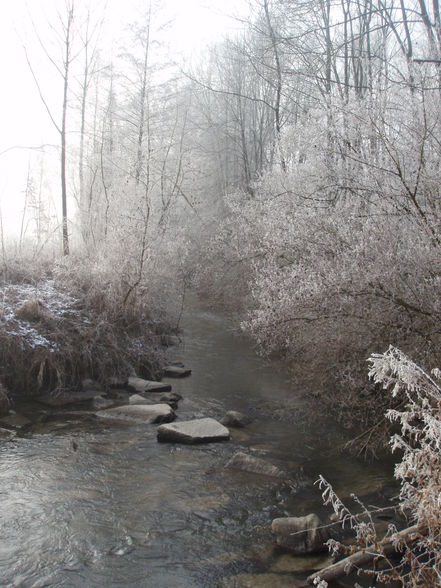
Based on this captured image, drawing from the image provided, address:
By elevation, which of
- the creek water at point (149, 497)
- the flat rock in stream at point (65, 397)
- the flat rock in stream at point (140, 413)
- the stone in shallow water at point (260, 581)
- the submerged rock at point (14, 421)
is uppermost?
the flat rock in stream at point (65, 397)

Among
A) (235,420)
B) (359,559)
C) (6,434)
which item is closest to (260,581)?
(359,559)

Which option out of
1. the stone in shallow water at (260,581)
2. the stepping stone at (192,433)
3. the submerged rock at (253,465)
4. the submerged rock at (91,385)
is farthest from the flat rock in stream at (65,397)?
the stone in shallow water at (260,581)

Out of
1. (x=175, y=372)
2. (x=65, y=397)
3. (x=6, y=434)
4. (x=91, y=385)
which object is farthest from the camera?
(x=175, y=372)

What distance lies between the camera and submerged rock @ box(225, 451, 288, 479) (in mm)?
5668

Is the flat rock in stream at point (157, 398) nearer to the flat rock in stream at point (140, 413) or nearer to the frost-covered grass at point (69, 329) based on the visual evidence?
the flat rock in stream at point (140, 413)

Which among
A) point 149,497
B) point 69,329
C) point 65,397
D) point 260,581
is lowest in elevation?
point 260,581

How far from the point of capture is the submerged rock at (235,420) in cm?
725

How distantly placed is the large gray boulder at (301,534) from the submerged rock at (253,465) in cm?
122

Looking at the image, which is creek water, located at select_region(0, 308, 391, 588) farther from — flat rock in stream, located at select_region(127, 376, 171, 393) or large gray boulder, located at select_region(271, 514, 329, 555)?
flat rock in stream, located at select_region(127, 376, 171, 393)

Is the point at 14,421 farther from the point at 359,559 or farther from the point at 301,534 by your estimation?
the point at 359,559

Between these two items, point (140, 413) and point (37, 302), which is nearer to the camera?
point (140, 413)

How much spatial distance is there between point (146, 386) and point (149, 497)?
3.88 m

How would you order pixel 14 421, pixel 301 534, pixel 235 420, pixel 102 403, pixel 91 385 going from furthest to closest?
pixel 91 385
pixel 102 403
pixel 235 420
pixel 14 421
pixel 301 534

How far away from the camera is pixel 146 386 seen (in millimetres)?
8914
